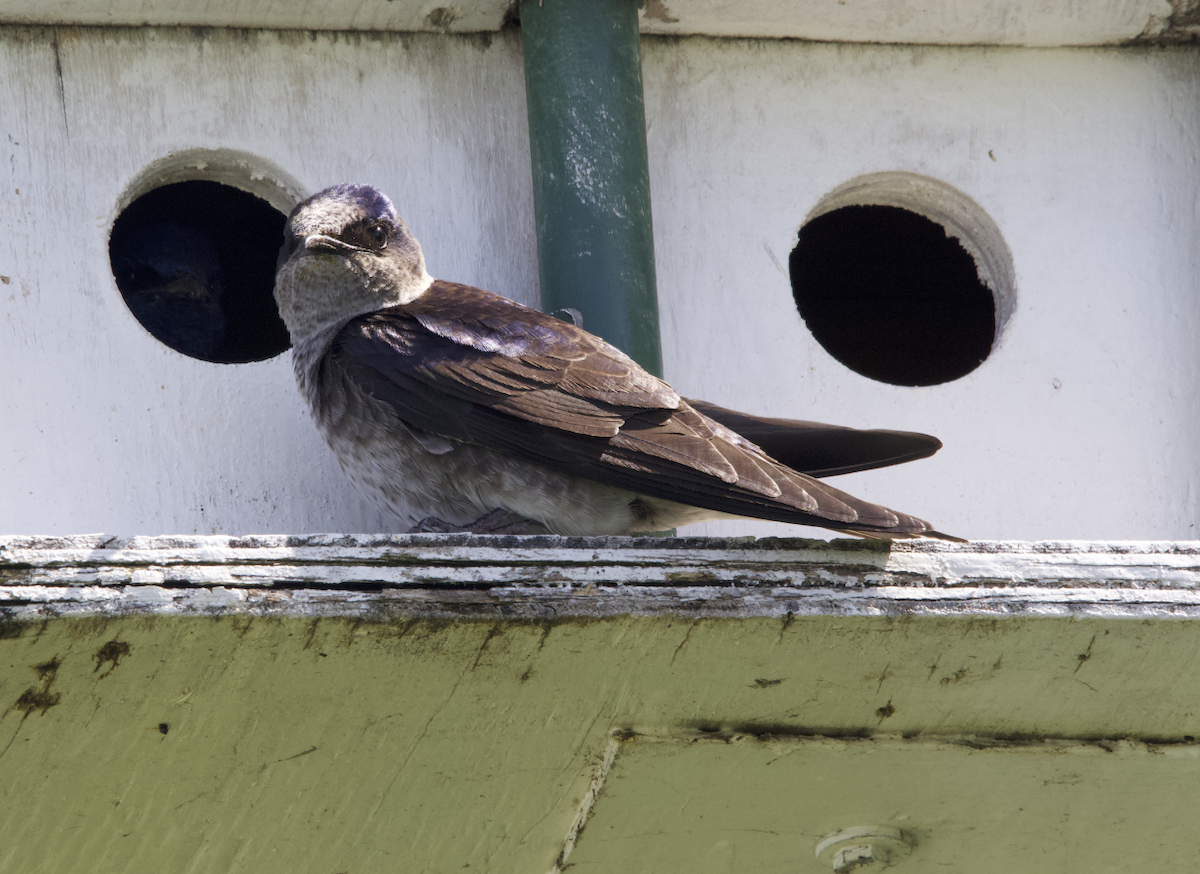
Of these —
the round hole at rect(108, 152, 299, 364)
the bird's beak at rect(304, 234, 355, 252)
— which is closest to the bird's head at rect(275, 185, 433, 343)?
the bird's beak at rect(304, 234, 355, 252)

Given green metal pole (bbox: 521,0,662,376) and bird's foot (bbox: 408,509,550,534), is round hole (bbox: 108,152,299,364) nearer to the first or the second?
green metal pole (bbox: 521,0,662,376)

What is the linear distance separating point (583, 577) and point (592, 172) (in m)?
0.84

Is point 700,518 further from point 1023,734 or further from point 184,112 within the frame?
point 184,112

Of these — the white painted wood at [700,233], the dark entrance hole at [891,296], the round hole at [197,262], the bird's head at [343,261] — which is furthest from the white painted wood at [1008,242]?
the round hole at [197,262]

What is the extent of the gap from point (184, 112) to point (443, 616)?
113cm

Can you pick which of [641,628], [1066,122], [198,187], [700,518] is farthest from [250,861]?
[1066,122]

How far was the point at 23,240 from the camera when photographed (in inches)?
78.8

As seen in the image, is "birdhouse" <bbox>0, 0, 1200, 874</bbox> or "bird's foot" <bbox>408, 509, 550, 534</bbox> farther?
"bird's foot" <bbox>408, 509, 550, 534</bbox>

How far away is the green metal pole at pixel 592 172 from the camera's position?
1991mm

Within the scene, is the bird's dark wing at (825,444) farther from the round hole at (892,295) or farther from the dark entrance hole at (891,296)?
the dark entrance hole at (891,296)

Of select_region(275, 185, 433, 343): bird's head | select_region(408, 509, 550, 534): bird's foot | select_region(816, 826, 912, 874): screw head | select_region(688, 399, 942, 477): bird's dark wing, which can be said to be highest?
select_region(275, 185, 433, 343): bird's head

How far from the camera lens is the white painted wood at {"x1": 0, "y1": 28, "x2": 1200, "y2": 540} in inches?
77.1

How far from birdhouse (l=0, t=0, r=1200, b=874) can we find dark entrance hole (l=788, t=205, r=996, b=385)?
1.07ft

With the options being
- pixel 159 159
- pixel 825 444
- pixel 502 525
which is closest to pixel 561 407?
pixel 502 525
